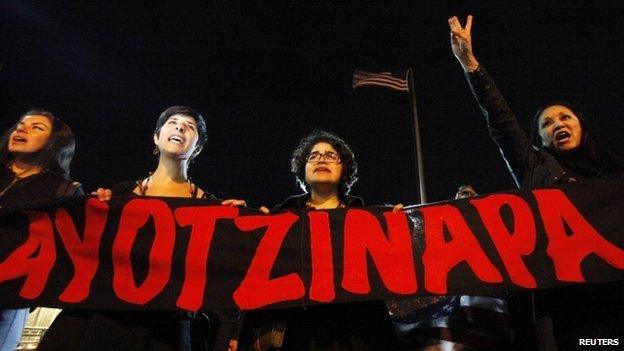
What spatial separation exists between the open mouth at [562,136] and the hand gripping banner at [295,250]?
588 millimetres

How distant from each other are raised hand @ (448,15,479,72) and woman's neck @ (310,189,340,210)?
1540 millimetres

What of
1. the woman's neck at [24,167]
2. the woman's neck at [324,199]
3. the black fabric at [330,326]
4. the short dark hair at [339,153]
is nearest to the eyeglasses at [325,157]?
the short dark hair at [339,153]

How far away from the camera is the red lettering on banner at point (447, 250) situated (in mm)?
2529

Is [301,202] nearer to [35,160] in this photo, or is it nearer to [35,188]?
[35,188]

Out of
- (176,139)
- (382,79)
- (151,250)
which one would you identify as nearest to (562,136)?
(176,139)

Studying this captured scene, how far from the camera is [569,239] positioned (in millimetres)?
2629

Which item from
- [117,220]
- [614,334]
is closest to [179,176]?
[117,220]

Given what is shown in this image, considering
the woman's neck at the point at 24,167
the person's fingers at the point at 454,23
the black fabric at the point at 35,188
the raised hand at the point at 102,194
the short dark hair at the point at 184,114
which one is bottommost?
the raised hand at the point at 102,194

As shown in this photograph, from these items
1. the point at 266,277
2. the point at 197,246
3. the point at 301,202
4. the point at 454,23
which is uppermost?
the point at 454,23

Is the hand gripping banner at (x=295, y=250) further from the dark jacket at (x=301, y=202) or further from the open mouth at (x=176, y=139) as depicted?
the open mouth at (x=176, y=139)

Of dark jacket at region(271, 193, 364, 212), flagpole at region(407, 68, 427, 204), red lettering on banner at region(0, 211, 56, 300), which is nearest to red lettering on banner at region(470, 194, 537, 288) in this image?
dark jacket at region(271, 193, 364, 212)

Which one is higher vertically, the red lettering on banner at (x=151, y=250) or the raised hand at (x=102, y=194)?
the raised hand at (x=102, y=194)

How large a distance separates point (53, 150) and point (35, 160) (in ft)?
0.47

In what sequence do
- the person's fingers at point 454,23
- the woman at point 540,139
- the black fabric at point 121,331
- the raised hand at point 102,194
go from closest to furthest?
the black fabric at point 121,331
the raised hand at point 102,194
the woman at point 540,139
the person's fingers at point 454,23
